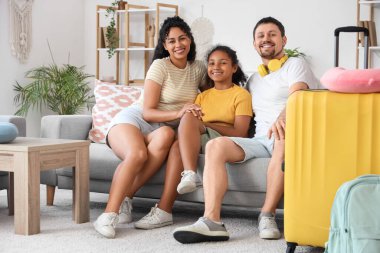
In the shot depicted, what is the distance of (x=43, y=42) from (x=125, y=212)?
3691mm

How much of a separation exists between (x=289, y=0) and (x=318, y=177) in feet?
12.9

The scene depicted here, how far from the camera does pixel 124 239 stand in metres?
2.93

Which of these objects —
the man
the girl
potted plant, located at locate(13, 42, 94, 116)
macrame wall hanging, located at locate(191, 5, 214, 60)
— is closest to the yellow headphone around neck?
the man

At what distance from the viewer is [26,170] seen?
2.91 meters

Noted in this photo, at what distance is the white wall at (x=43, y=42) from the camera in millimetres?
6121

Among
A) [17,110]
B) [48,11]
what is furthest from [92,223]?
[48,11]

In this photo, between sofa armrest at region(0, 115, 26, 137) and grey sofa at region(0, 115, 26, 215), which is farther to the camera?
sofa armrest at region(0, 115, 26, 137)

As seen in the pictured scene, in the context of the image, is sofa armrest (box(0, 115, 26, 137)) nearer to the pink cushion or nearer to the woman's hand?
the pink cushion

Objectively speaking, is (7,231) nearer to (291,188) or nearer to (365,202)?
(291,188)

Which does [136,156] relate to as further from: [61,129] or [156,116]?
[61,129]

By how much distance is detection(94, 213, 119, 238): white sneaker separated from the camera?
293cm

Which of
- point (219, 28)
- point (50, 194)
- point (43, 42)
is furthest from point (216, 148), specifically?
point (43, 42)

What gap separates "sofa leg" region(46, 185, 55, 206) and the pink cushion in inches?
14.4

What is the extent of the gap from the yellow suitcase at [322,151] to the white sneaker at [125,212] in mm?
1035
